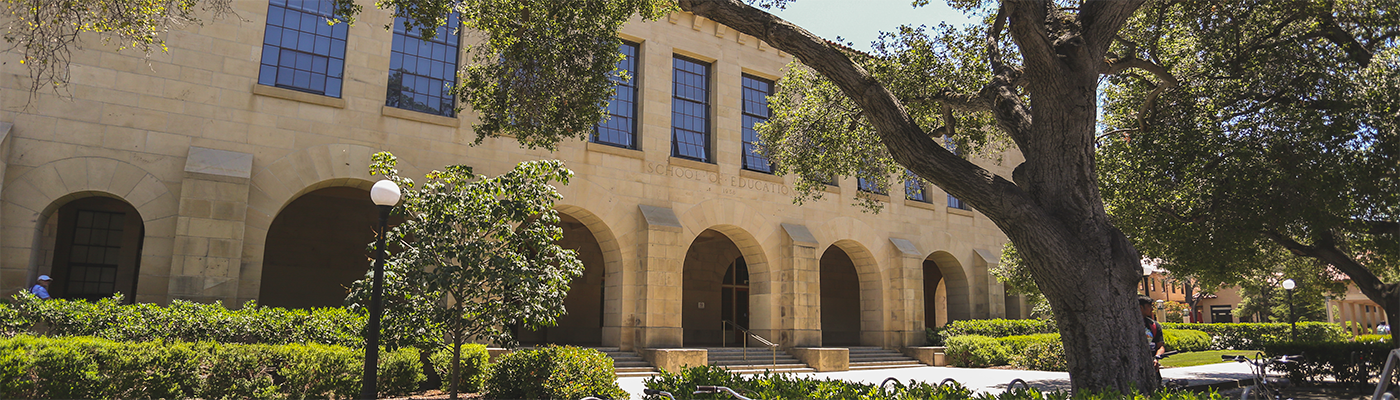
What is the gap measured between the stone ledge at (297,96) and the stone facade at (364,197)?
4 centimetres

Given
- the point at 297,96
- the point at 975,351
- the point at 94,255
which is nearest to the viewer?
the point at 297,96

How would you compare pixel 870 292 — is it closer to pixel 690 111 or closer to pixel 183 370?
pixel 690 111

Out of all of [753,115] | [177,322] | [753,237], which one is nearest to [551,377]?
[177,322]

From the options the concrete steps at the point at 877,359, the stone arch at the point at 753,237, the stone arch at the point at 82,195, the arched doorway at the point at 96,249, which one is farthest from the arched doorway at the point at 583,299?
the stone arch at the point at 82,195

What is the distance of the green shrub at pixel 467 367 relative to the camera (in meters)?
12.9

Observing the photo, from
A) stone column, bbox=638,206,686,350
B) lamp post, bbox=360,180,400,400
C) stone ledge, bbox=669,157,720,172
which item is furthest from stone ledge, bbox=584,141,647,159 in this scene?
lamp post, bbox=360,180,400,400

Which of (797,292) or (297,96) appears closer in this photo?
(297,96)

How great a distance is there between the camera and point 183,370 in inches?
412

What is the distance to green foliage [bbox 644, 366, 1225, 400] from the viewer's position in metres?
5.89

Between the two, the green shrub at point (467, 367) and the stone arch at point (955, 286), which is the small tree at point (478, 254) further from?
the stone arch at point (955, 286)

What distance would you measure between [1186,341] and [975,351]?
34.9 ft

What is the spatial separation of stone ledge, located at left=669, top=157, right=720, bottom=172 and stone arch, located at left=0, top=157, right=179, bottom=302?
1103 cm

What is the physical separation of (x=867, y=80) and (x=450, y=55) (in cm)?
1252

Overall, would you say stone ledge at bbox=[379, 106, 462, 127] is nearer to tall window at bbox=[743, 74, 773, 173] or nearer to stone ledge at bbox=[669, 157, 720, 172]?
stone ledge at bbox=[669, 157, 720, 172]
